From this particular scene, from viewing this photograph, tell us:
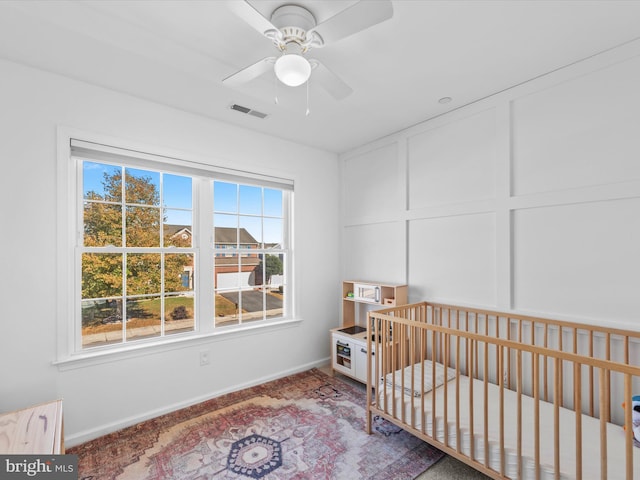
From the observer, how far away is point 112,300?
7.64 feet

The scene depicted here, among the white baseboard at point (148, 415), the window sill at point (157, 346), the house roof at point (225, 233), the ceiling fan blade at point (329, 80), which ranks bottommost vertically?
the white baseboard at point (148, 415)

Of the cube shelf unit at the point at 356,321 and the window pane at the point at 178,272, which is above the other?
the window pane at the point at 178,272

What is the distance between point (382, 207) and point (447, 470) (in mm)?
2225

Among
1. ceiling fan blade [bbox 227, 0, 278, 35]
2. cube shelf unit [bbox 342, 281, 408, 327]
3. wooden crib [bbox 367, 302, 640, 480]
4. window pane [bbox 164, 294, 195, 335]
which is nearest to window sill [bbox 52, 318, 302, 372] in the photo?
window pane [bbox 164, 294, 195, 335]

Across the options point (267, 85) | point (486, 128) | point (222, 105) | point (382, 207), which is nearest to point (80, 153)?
point (222, 105)

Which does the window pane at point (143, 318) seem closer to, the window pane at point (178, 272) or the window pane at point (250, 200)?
the window pane at point (178, 272)

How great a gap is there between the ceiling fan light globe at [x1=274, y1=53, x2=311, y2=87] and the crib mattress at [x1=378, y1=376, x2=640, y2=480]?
1.81 m

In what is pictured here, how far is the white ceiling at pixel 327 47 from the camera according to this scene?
1540 millimetres

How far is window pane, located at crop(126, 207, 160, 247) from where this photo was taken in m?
2.43

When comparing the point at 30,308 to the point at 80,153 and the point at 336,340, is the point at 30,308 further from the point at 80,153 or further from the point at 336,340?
the point at 336,340

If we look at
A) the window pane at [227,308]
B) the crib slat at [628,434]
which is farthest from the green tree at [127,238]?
the crib slat at [628,434]

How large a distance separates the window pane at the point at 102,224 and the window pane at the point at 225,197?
772 millimetres

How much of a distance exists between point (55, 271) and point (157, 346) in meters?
0.88

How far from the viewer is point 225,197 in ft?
9.59
